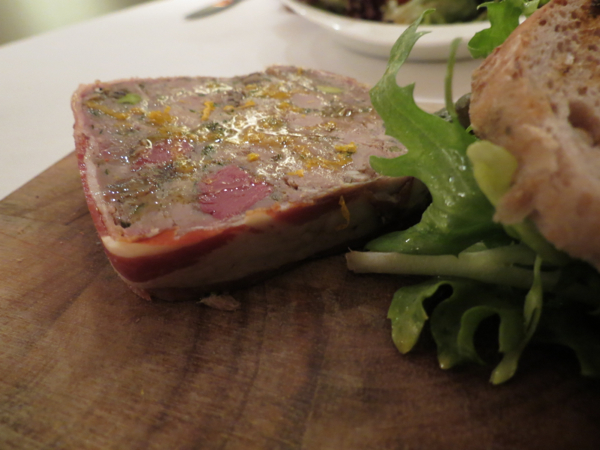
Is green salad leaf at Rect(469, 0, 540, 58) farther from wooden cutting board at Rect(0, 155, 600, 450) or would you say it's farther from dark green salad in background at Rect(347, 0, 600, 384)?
wooden cutting board at Rect(0, 155, 600, 450)

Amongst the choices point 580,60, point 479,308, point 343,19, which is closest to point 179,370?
point 479,308

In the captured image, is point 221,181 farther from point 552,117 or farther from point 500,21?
point 500,21

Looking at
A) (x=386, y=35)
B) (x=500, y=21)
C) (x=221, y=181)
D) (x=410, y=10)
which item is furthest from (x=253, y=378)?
(x=410, y=10)

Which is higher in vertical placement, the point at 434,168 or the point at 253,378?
the point at 434,168

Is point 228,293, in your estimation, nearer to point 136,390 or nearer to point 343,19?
point 136,390

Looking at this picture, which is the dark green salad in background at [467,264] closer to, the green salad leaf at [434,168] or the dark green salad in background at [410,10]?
the green salad leaf at [434,168]

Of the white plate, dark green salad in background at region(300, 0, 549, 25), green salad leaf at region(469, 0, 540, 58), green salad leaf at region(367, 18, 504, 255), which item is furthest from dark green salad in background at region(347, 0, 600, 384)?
dark green salad in background at region(300, 0, 549, 25)

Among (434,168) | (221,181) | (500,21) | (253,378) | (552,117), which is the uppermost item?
(500,21)
